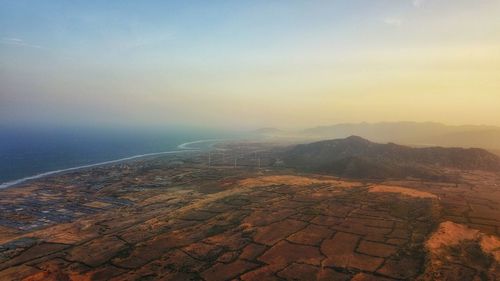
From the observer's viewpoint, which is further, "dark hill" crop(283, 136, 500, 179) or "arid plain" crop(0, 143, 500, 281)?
"dark hill" crop(283, 136, 500, 179)

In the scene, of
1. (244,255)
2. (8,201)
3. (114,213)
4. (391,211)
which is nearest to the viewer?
(244,255)

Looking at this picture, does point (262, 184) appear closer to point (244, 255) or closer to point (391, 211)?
point (391, 211)

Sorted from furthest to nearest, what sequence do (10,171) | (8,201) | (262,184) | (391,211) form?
1. (10,171)
2. (262,184)
3. (8,201)
4. (391,211)

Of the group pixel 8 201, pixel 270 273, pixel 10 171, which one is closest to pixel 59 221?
pixel 8 201

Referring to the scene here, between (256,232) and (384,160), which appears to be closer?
(256,232)

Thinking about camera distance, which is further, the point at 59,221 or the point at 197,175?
the point at 197,175

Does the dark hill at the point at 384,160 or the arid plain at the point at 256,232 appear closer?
the arid plain at the point at 256,232
